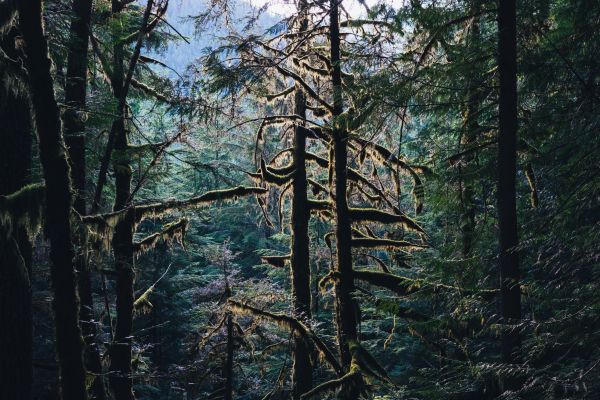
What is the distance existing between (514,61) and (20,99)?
5.60 metres

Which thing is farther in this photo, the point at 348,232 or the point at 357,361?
the point at 348,232

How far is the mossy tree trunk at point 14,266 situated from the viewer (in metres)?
5.05

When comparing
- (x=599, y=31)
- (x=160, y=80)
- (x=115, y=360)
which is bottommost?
(x=115, y=360)

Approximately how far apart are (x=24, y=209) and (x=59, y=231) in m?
0.99

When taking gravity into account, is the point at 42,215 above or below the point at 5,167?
below

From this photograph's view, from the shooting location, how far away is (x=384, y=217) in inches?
367

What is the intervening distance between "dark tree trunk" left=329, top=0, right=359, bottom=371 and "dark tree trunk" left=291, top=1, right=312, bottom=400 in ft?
2.83

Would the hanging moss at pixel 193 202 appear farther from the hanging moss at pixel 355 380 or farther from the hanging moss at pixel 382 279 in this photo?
the hanging moss at pixel 355 380

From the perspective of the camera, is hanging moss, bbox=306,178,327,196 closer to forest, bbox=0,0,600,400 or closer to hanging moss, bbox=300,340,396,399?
forest, bbox=0,0,600,400

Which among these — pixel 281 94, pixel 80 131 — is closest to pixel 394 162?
pixel 281 94

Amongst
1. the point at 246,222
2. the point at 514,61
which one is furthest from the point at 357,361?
the point at 246,222

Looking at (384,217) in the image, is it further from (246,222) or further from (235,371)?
(246,222)

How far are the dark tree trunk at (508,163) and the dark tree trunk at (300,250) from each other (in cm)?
407

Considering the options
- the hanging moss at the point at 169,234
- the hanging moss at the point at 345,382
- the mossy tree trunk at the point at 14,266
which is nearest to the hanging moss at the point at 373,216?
the hanging moss at the point at 345,382
